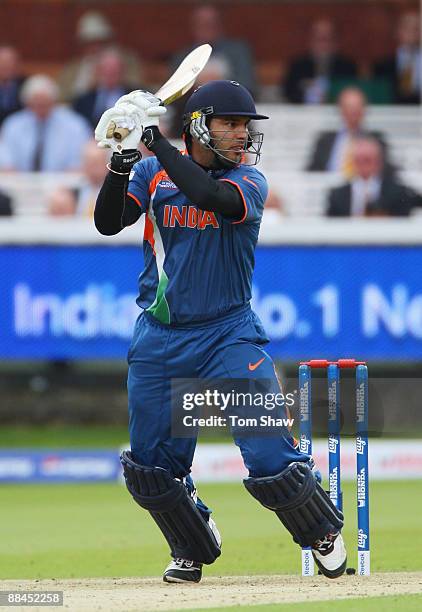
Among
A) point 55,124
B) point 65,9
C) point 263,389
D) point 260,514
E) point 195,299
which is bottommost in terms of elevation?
point 260,514

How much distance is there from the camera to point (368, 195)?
37.7 ft

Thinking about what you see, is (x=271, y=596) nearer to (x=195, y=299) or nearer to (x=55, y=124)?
(x=195, y=299)

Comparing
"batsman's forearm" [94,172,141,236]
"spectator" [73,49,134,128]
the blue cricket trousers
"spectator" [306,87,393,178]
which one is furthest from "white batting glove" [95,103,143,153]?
"spectator" [73,49,134,128]

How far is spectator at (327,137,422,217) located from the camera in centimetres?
1145

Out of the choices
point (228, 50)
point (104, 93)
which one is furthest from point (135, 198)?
point (228, 50)

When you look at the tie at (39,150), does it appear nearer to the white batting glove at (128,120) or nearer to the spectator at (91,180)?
the spectator at (91,180)

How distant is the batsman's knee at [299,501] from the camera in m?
5.48

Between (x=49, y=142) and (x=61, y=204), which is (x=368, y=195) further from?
(x=49, y=142)

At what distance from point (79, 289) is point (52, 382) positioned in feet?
4.67

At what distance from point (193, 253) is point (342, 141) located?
6.88 m

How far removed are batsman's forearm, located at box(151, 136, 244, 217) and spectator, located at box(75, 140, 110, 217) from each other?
5865mm

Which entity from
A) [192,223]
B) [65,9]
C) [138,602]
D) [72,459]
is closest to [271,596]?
[138,602]

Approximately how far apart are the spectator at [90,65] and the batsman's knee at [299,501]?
803 centimetres

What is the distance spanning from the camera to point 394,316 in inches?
436
